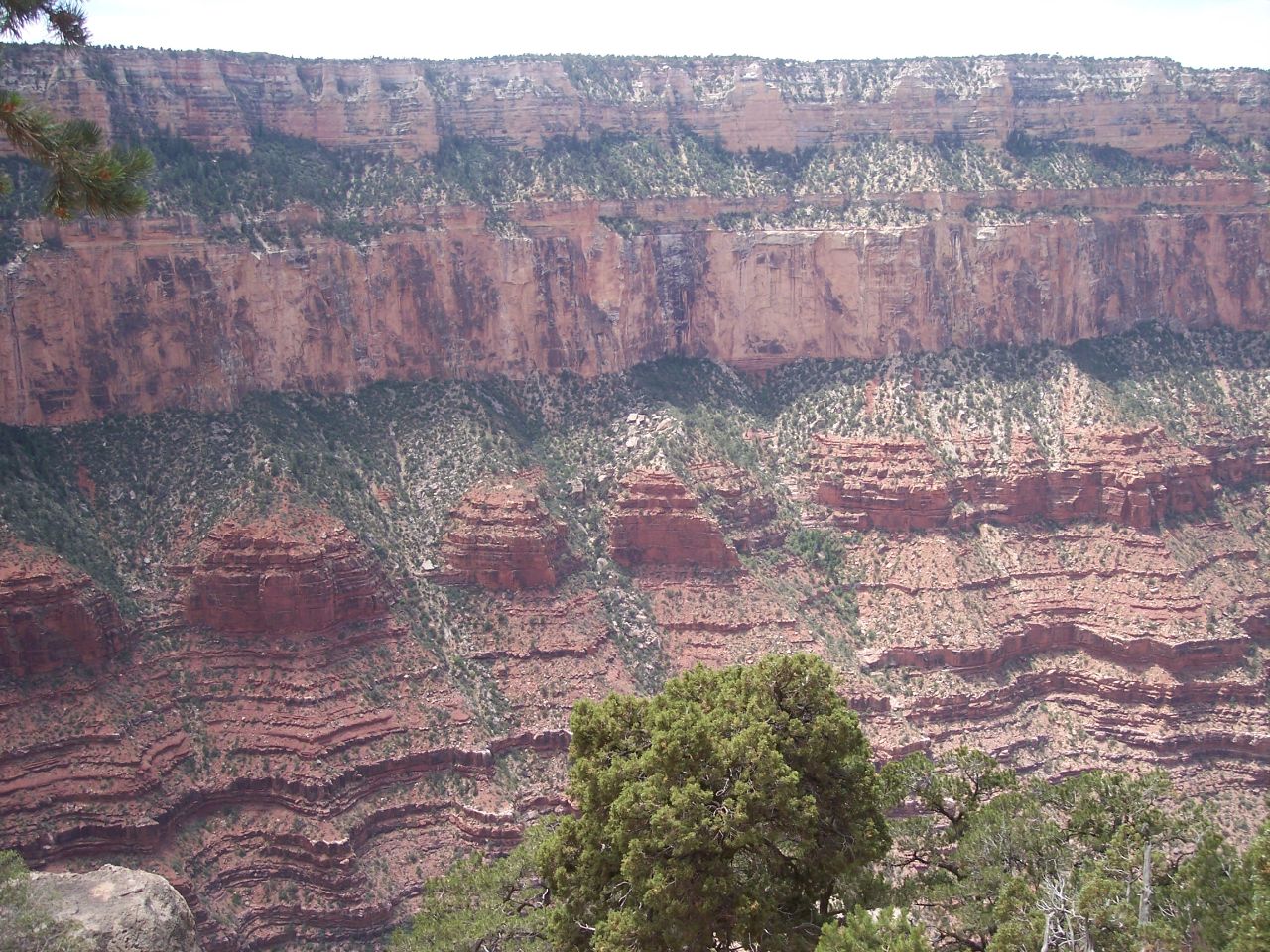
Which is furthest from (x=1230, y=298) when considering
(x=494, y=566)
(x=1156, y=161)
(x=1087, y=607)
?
(x=494, y=566)

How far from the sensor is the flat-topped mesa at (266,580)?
61.1 metres

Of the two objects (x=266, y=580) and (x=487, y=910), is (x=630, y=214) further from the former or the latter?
(x=487, y=910)

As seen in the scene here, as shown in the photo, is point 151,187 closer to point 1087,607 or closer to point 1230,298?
point 1087,607

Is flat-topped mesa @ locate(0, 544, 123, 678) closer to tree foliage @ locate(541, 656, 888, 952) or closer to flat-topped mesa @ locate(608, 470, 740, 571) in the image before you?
flat-topped mesa @ locate(608, 470, 740, 571)

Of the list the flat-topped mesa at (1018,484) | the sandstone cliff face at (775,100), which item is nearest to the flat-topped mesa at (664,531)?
the flat-topped mesa at (1018,484)

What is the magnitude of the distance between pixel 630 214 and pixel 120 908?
53.5 m

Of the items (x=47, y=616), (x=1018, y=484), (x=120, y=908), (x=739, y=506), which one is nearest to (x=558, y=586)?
(x=739, y=506)

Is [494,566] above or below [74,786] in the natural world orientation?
above

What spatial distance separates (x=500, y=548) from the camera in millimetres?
68562

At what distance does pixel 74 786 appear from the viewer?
52.9m

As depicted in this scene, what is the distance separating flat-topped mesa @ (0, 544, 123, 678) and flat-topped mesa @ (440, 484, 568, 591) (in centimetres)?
1689

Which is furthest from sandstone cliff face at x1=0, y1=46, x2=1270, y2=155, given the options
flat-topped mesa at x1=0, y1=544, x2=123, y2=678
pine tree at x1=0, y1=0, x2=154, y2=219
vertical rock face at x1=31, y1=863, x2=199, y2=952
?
pine tree at x1=0, y1=0, x2=154, y2=219

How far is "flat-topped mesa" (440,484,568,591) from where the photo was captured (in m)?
68.6

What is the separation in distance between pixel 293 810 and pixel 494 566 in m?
16.2
